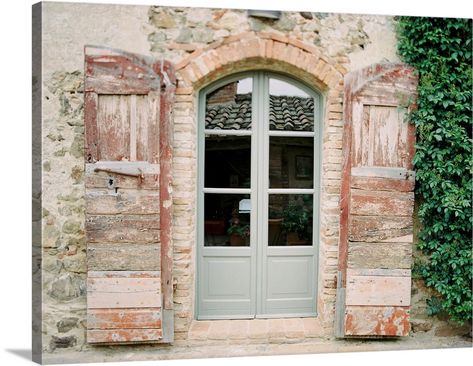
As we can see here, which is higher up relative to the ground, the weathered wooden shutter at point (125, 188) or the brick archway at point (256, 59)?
the brick archway at point (256, 59)

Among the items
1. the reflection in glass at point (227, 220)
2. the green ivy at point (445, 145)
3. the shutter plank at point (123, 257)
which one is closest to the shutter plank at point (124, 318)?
the shutter plank at point (123, 257)

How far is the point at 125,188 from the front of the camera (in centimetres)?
323

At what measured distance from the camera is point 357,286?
11.2ft

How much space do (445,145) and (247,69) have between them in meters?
1.82

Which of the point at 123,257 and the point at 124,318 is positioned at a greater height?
the point at 123,257

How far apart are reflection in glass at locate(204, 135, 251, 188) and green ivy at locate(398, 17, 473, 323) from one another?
1451 mm

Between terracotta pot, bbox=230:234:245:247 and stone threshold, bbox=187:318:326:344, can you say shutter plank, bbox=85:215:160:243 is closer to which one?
terracotta pot, bbox=230:234:245:247

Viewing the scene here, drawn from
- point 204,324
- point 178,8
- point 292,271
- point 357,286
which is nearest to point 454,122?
point 357,286

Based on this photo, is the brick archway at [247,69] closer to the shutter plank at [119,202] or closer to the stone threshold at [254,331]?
the stone threshold at [254,331]

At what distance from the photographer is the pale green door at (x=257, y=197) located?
3.57m

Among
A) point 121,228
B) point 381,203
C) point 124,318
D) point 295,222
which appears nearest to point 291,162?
point 295,222

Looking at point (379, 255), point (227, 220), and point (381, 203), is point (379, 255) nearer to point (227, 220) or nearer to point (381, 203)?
point (381, 203)

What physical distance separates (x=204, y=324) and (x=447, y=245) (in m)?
2.22

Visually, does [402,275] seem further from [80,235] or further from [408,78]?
[80,235]
